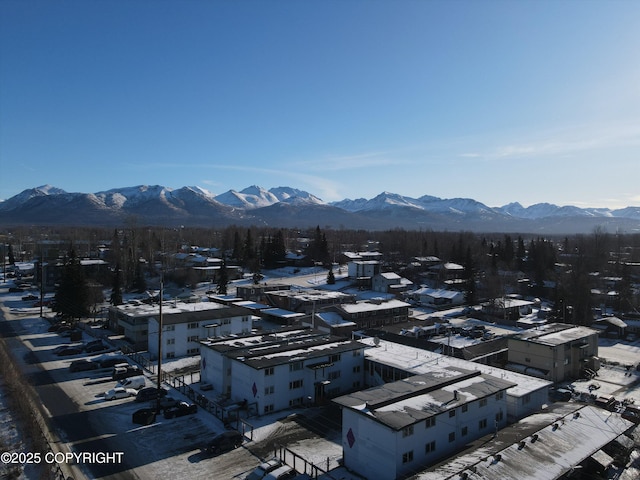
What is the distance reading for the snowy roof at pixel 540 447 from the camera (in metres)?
13.1

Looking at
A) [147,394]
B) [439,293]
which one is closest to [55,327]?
[147,394]

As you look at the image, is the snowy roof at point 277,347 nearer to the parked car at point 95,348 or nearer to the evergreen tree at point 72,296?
the parked car at point 95,348

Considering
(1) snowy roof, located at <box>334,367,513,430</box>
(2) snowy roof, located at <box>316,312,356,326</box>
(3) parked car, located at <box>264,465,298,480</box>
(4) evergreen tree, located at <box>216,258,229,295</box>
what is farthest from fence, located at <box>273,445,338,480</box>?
(4) evergreen tree, located at <box>216,258,229,295</box>

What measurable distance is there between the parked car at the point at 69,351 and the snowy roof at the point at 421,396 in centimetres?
2241

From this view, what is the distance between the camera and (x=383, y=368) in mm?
22891

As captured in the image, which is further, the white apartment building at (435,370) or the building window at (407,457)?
the white apartment building at (435,370)

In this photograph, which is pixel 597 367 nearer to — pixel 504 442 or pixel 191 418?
pixel 504 442

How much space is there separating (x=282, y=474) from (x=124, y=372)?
48.4 feet

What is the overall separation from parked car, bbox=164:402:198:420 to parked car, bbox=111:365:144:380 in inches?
257

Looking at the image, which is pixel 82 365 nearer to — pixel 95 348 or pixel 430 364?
pixel 95 348

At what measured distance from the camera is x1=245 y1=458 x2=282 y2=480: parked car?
14.4 m

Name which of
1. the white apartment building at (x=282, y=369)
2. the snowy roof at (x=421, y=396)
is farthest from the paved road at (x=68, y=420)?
the snowy roof at (x=421, y=396)

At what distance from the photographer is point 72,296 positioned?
37.7 metres

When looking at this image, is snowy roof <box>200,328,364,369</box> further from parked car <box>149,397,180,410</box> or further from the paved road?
the paved road
